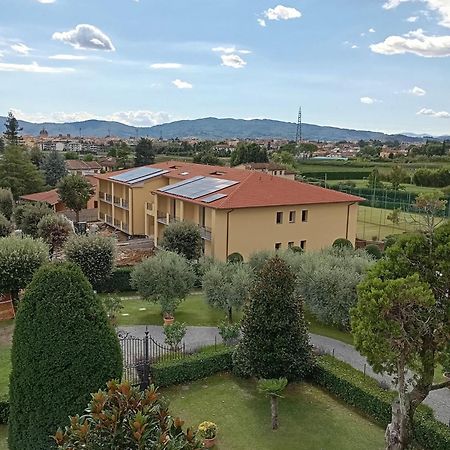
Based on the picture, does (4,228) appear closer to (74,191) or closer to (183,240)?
(74,191)

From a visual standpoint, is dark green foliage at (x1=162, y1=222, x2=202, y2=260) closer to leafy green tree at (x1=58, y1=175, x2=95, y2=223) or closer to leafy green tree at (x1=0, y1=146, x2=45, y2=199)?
leafy green tree at (x1=58, y1=175, x2=95, y2=223)

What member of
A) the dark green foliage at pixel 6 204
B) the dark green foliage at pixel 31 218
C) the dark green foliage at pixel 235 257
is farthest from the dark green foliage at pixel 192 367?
the dark green foliage at pixel 6 204

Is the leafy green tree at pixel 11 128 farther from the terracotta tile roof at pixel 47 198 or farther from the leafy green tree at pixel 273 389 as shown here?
the leafy green tree at pixel 273 389

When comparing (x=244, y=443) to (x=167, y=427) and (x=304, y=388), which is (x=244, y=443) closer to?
(x=304, y=388)

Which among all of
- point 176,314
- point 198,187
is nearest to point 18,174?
point 198,187

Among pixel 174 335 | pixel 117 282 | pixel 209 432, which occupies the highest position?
pixel 174 335

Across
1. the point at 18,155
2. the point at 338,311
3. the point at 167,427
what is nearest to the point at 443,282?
the point at 167,427

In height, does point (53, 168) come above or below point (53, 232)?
above
